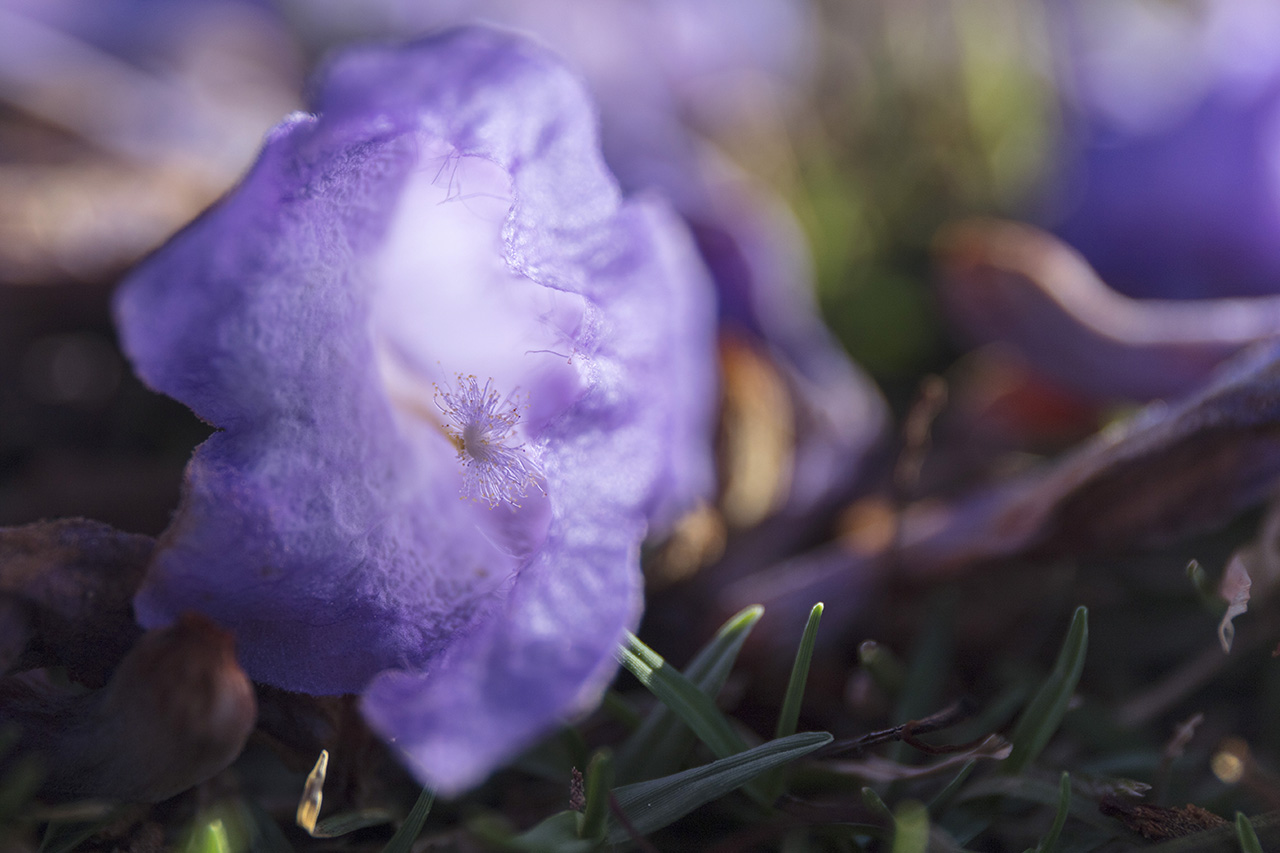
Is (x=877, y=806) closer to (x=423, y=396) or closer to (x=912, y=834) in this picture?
(x=912, y=834)

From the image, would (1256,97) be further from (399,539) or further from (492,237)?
(399,539)

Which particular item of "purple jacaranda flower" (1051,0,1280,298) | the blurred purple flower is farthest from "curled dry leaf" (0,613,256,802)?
"purple jacaranda flower" (1051,0,1280,298)

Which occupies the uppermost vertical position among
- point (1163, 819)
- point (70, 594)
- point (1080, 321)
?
point (70, 594)

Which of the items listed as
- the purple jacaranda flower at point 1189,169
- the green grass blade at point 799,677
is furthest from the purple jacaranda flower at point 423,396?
the purple jacaranda flower at point 1189,169

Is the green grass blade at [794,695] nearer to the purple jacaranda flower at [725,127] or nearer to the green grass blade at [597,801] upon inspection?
the green grass blade at [597,801]

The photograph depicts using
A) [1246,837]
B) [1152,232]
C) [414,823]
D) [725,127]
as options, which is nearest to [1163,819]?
[1246,837]

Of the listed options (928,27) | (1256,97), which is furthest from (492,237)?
(928,27)
